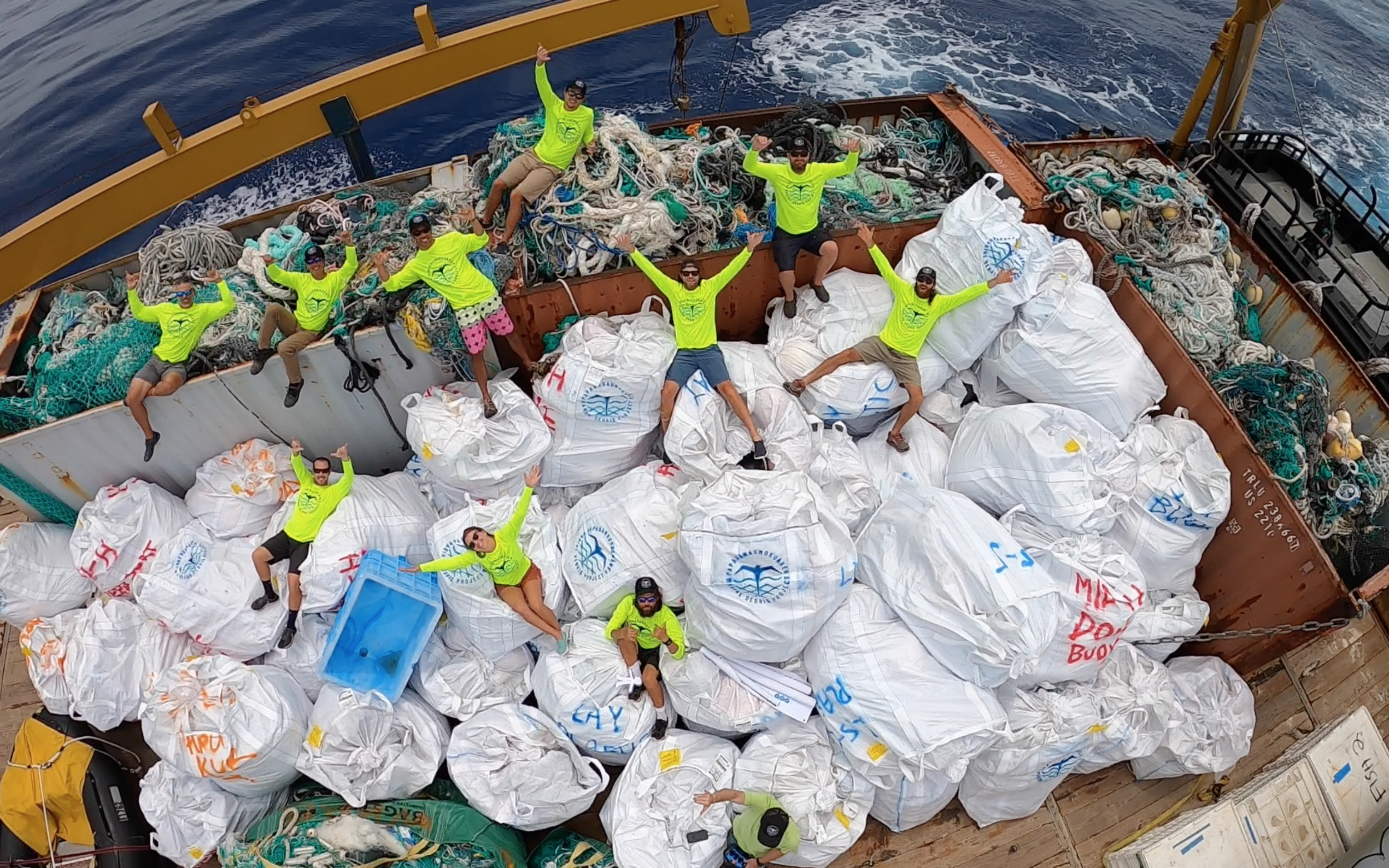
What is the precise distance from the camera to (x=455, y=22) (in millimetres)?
10867

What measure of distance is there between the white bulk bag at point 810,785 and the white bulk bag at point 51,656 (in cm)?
394

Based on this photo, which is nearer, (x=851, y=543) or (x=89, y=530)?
(x=851, y=543)

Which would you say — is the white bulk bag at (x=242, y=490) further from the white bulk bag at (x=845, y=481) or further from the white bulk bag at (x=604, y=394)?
the white bulk bag at (x=845, y=481)

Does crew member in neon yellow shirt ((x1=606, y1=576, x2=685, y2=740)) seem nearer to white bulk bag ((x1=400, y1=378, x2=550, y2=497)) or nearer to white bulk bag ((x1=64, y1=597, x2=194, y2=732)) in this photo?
white bulk bag ((x1=400, y1=378, x2=550, y2=497))

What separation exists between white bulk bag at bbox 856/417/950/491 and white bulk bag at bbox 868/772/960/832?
5.47ft

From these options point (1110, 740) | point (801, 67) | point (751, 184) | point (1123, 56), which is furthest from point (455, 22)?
point (1110, 740)

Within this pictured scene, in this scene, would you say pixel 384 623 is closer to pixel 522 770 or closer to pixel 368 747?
pixel 368 747

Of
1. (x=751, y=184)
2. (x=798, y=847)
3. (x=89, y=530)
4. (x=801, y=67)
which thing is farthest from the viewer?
(x=801, y=67)

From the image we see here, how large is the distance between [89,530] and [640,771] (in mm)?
3741

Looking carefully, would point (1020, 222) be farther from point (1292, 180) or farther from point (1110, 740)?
point (1292, 180)

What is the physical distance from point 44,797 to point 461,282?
3.59m

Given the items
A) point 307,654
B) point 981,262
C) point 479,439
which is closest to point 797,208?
point 981,262

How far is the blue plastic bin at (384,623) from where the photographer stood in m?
4.07

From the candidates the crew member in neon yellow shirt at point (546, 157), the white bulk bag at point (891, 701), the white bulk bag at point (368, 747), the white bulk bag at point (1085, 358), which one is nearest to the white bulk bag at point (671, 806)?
the white bulk bag at point (891, 701)
